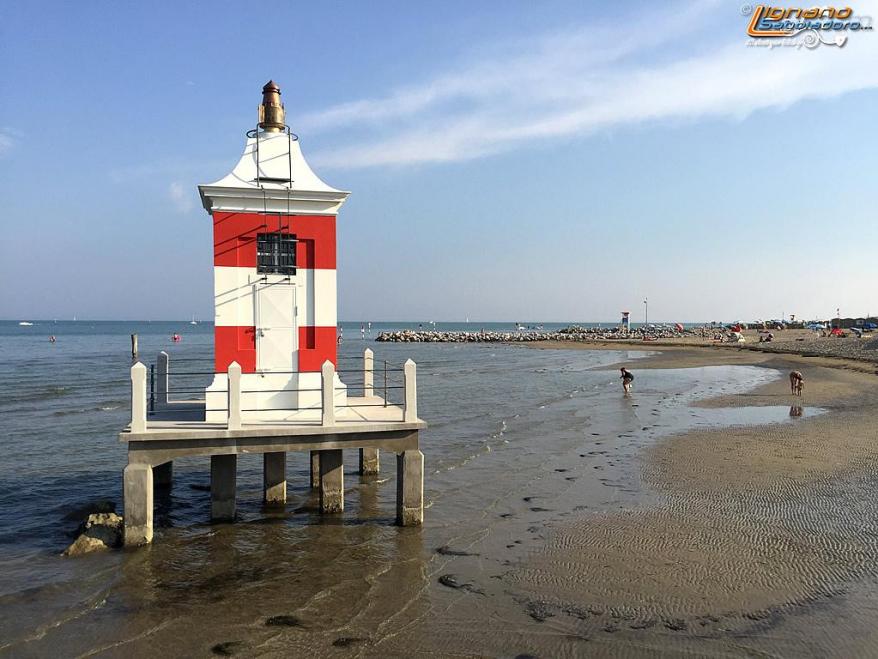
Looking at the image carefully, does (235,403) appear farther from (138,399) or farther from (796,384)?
(796,384)

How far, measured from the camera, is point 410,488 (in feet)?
39.9

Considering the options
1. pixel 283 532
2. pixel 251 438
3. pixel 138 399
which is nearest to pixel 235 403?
pixel 251 438

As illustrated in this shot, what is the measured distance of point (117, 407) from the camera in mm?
29344

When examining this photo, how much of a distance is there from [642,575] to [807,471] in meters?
8.85

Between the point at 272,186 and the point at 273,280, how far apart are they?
6.05 feet

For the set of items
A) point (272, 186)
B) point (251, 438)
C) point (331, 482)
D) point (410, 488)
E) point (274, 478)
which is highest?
point (272, 186)

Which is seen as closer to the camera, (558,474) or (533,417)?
(558,474)

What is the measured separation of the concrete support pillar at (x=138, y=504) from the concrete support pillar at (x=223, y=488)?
147 cm

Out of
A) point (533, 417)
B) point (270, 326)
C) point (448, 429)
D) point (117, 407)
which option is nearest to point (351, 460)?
point (448, 429)

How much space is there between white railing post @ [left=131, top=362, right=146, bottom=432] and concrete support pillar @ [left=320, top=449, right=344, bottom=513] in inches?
140

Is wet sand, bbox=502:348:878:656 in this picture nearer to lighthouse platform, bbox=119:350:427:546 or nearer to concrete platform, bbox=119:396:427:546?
concrete platform, bbox=119:396:427:546

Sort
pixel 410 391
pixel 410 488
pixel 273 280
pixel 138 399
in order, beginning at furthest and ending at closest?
pixel 273 280 → pixel 410 488 → pixel 410 391 → pixel 138 399

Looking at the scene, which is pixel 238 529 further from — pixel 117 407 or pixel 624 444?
pixel 117 407

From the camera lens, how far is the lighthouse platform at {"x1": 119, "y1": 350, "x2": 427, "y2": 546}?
10.7 metres
